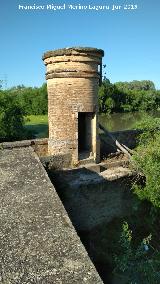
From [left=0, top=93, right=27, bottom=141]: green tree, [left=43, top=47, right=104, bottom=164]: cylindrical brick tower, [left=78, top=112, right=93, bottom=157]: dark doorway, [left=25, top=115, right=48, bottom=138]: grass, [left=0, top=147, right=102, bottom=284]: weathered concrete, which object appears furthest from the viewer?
[left=25, top=115, right=48, bottom=138]: grass

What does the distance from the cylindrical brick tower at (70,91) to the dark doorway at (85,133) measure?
0.77m

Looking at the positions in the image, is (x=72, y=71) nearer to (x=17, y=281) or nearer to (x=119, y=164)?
(x=119, y=164)

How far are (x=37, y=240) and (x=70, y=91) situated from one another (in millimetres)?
7209

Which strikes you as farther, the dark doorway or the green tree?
the green tree

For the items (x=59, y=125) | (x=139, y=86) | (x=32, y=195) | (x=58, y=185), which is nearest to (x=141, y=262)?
(x=32, y=195)

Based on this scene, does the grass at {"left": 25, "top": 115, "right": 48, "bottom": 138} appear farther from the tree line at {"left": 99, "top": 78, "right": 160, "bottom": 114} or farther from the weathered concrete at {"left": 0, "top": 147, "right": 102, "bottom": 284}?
the weathered concrete at {"left": 0, "top": 147, "right": 102, "bottom": 284}

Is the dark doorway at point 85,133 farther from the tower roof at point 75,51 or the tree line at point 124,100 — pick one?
the tree line at point 124,100

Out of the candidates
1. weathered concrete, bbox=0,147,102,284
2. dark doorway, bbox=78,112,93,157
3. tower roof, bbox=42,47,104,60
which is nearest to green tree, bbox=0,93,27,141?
dark doorway, bbox=78,112,93,157

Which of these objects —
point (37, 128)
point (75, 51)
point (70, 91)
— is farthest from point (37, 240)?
point (37, 128)

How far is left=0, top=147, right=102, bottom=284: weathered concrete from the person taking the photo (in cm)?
389

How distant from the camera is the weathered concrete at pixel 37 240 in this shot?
389cm

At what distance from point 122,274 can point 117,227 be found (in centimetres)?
160

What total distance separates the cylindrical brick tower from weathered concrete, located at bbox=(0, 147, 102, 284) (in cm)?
447

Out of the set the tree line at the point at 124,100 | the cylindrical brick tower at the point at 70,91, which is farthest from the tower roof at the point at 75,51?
the tree line at the point at 124,100
